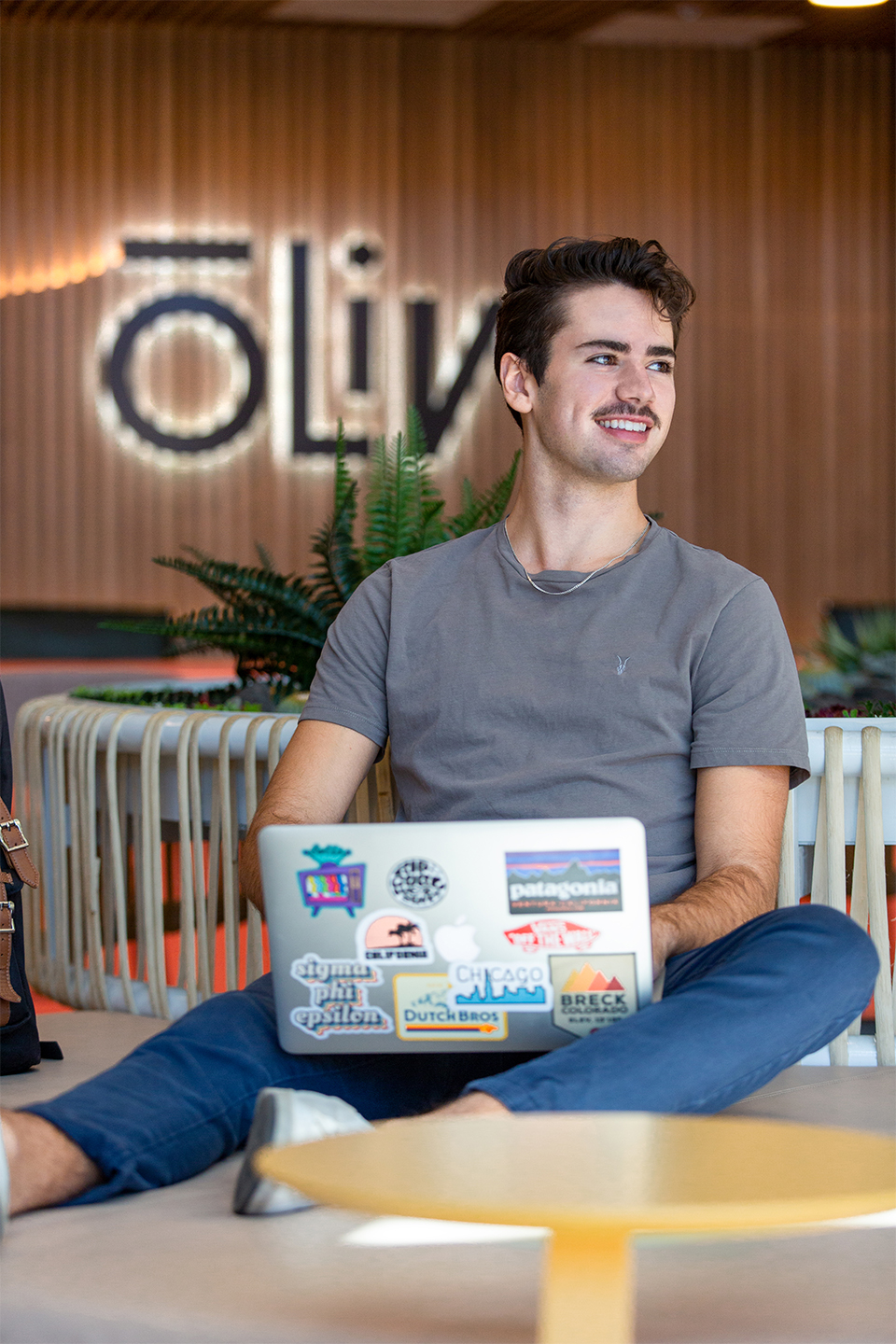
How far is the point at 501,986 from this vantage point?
115 centimetres

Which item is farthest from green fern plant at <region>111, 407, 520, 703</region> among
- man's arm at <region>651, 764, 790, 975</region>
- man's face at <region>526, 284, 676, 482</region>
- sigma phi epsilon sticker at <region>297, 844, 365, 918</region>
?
sigma phi epsilon sticker at <region>297, 844, 365, 918</region>

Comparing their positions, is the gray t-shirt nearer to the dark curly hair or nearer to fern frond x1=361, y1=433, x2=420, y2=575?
the dark curly hair

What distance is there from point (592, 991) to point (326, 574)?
1397mm

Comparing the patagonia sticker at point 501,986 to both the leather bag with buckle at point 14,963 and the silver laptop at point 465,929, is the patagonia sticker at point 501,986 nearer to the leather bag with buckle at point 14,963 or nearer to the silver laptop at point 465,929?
the silver laptop at point 465,929

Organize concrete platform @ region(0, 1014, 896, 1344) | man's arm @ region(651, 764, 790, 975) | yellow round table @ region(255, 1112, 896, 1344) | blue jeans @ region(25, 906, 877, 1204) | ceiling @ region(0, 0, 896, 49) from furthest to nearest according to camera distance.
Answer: ceiling @ region(0, 0, 896, 49), man's arm @ region(651, 764, 790, 975), blue jeans @ region(25, 906, 877, 1204), concrete platform @ region(0, 1014, 896, 1344), yellow round table @ region(255, 1112, 896, 1344)

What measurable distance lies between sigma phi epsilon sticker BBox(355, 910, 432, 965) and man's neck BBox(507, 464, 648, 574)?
0.59 meters

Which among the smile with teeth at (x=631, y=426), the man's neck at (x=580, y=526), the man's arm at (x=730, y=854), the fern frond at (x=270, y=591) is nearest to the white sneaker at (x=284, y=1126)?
the man's arm at (x=730, y=854)

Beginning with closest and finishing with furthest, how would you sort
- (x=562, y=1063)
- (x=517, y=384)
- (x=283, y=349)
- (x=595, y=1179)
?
(x=595, y=1179)
(x=562, y=1063)
(x=517, y=384)
(x=283, y=349)

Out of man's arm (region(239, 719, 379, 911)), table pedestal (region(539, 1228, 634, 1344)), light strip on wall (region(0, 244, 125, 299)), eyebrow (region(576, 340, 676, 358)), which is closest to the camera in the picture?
table pedestal (region(539, 1228, 634, 1344))

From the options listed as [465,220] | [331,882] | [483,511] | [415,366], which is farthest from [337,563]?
[465,220]

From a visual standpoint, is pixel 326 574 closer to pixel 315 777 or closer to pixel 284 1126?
pixel 315 777

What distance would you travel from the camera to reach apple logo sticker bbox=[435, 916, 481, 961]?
1144mm

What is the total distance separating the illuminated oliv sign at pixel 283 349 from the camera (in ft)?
28.2

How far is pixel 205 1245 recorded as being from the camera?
1.08 m
